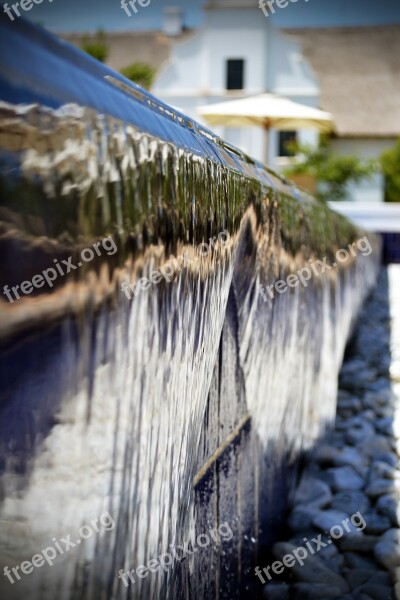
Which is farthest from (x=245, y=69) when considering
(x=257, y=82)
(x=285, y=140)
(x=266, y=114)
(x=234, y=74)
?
(x=266, y=114)

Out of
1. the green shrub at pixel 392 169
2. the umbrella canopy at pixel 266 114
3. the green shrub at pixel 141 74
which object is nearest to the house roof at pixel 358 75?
the green shrub at pixel 392 169

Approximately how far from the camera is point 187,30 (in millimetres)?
35031

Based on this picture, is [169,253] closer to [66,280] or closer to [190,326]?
[190,326]

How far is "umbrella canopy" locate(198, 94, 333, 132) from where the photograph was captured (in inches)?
542

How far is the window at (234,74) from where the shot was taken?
31656 millimetres

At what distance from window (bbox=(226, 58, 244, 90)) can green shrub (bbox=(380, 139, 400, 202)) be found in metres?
6.05

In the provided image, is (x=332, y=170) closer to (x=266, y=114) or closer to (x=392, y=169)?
(x=392, y=169)

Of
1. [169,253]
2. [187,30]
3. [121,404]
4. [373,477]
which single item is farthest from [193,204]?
[187,30]

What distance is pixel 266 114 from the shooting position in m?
13.7

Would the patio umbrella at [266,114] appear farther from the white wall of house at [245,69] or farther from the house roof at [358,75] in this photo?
the house roof at [358,75]

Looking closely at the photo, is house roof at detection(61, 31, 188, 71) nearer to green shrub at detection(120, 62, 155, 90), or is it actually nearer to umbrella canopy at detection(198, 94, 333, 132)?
green shrub at detection(120, 62, 155, 90)

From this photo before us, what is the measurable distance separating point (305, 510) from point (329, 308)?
4.26 ft

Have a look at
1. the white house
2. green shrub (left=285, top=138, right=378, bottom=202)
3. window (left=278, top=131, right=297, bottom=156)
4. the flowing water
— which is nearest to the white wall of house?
the white house

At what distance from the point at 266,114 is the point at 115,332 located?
519 inches
